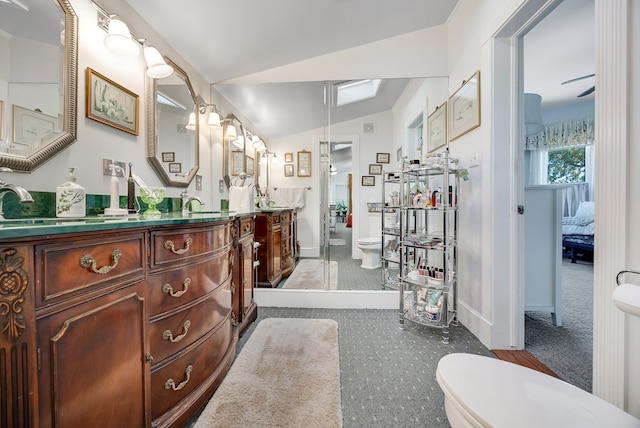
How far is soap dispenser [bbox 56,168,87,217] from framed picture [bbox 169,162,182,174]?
86 cm

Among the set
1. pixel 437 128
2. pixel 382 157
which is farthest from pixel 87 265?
pixel 437 128

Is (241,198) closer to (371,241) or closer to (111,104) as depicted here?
(111,104)

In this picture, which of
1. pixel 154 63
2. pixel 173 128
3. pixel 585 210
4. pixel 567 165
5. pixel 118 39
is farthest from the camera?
pixel 567 165

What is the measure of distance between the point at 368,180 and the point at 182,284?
214cm

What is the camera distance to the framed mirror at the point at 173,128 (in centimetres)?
179

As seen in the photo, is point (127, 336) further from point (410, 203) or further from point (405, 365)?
point (410, 203)

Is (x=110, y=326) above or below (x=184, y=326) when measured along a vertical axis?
above

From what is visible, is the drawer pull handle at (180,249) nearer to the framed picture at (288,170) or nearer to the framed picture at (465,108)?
the framed picture at (288,170)

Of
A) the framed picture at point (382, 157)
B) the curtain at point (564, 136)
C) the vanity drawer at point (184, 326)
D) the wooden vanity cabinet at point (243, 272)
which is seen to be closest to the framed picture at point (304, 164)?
the framed picture at point (382, 157)

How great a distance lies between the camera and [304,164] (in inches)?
112

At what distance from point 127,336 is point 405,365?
59.4 inches

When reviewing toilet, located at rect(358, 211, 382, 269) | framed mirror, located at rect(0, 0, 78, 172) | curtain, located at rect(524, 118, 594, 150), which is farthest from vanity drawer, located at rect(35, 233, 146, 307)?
curtain, located at rect(524, 118, 594, 150)

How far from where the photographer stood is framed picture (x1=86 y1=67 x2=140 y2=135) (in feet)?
4.46

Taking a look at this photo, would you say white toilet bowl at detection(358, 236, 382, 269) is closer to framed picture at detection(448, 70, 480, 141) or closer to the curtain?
framed picture at detection(448, 70, 480, 141)
